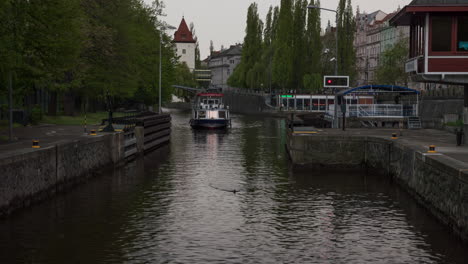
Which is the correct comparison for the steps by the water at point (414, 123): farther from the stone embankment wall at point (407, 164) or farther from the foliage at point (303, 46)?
the foliage at point (303, 46)

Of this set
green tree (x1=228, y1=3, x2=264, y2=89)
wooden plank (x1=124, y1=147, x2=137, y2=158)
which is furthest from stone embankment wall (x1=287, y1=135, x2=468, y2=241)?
green tree (x1=228, y1=3, x2=264, y2=89)

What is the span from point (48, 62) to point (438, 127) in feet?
87.6

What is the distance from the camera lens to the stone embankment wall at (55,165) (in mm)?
19469

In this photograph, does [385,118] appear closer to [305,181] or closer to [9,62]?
[305,181]

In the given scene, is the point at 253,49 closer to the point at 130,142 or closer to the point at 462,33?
the point at 130,142

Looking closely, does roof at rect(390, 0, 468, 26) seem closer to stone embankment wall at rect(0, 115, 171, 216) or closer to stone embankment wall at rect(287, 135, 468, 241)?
stone embankment wall at rect(287, 135, 468, 241)

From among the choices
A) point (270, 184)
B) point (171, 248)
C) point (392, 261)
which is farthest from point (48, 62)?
point (392, 261)

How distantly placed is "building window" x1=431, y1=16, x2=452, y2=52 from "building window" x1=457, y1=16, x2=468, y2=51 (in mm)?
414

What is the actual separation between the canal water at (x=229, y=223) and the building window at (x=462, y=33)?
791cm

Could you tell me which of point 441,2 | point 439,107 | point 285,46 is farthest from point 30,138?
point 285,46

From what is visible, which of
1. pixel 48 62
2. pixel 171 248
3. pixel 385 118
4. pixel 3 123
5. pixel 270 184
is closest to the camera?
pixel 171 248

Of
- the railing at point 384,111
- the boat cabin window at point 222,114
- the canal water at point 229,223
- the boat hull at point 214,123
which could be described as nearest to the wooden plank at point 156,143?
the canal water at point 229,223

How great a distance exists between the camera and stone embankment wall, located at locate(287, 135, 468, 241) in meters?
17.3

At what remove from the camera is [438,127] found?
4559 centimetres
